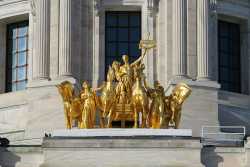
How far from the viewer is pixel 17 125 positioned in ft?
192

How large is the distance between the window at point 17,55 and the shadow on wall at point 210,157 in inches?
504

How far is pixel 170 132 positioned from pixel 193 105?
616cm

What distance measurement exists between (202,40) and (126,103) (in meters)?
6.66

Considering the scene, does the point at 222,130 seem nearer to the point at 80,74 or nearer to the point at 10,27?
the point at 80,74

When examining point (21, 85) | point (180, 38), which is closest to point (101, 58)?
point (180, 38)

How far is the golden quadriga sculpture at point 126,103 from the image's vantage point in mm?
52188

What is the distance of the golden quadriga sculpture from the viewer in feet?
171

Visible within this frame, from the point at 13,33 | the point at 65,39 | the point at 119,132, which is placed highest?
the point at 13,33

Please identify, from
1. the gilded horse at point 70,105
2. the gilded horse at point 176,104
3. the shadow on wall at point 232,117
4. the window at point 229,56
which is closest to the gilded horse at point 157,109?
the gilded horse at point 176,104

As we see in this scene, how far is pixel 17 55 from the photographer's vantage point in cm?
6144

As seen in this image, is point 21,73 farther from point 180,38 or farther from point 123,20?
point 180,38

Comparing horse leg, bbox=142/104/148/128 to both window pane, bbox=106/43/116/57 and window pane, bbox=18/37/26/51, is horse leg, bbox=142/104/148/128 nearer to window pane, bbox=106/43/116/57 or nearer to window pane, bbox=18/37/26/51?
window pane, bbox=106/43/116/57

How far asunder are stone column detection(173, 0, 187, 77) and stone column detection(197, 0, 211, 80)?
615mm

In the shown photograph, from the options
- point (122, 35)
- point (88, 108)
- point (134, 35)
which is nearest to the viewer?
point (88, 108)
